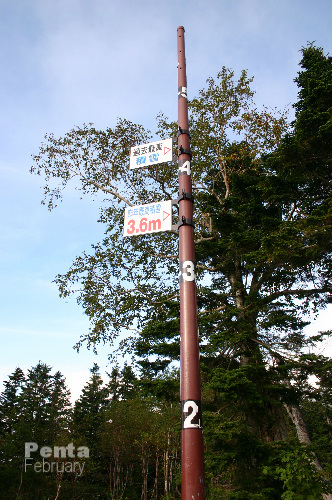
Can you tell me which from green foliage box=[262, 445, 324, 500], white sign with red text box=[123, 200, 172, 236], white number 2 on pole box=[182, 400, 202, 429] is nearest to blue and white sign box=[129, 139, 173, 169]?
white sign with red text box=[123, 200, 172, 236]

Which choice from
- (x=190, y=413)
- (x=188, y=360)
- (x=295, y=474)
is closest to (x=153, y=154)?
(x=188, y=360)

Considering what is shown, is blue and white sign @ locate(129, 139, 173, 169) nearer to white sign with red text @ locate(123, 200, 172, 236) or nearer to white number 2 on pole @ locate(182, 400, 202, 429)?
white sign with red text @ locate(123, 200, 172, 236)

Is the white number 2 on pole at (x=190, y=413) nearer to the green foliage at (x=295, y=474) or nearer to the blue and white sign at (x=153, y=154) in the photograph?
the blue and white sign at (x=153, y=154)

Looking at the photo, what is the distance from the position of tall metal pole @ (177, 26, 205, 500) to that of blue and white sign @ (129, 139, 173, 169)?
0.27 meters

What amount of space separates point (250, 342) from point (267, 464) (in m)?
3.40

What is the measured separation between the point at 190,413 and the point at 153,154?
128 inches

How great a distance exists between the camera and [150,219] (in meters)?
4.19

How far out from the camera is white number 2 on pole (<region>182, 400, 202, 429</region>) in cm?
288

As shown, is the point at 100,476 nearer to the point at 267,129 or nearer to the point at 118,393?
the point at 118,393

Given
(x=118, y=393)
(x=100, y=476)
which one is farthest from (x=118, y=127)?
(x=118, y=393)

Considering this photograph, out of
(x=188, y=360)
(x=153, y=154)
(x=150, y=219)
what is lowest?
(x=188, y=360)

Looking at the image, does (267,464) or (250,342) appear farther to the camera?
(250,342)

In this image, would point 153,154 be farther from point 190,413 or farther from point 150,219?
point 190,413

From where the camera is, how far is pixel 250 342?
35.3 ft
